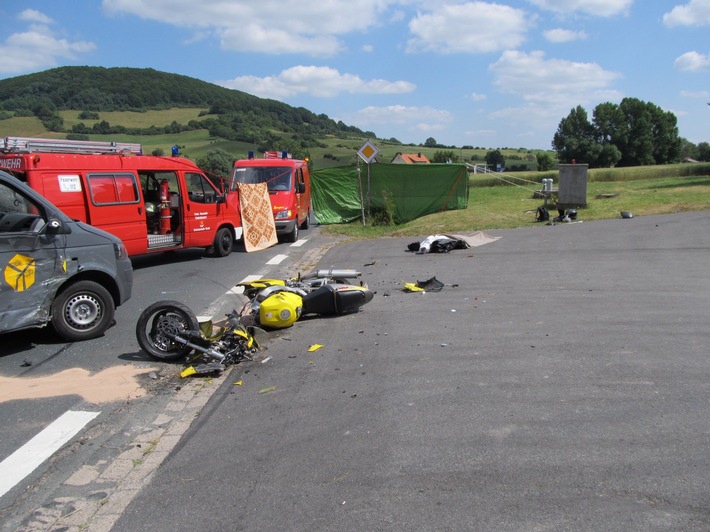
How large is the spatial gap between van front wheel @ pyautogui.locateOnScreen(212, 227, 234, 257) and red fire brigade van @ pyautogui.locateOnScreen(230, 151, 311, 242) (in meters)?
2.38

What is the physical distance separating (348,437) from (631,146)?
10709 cm

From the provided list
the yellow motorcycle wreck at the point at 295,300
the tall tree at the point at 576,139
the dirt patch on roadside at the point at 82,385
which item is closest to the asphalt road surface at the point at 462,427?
the yellow motorcycle wreck at the point at 295,300

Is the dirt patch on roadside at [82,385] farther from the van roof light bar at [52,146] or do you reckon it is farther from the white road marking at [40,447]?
the van roof light bar at [52,146]

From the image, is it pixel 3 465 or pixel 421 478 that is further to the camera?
pixel 3 465

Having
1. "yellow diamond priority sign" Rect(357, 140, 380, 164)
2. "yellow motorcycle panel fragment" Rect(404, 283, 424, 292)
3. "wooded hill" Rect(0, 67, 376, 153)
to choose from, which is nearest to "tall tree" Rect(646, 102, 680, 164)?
"wooded hill" Rect(0, 67, 376, 153)

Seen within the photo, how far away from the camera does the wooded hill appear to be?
167 ft

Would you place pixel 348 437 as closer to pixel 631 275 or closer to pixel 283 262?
pixel 631 275

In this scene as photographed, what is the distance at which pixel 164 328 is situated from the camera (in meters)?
6.30

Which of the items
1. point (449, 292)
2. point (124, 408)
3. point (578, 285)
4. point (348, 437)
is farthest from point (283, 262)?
point (348, 437)

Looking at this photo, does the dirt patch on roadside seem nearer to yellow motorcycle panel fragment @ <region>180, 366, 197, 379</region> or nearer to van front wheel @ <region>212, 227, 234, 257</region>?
yellow motorcycle panel fragment @ <region>180, 366, 197, 379</region>

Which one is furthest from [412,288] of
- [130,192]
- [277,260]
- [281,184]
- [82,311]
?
[281,184]

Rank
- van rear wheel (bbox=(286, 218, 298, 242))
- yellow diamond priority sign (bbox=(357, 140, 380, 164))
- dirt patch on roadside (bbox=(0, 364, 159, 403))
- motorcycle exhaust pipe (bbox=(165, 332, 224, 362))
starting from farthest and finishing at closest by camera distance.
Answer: yellow diamond priority sign (bbox=(357, 140, 380, 164)), van rear wheel (bbox=(286, 218, 298, 242)), motorcycle exhaust pipe (bbox=(165, 332, 224, 362)), dirt patch on roadside (bbox=(0, 364, 159, 403))

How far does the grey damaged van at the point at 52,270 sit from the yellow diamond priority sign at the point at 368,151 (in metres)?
13.0

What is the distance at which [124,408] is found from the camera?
5.10 metres
